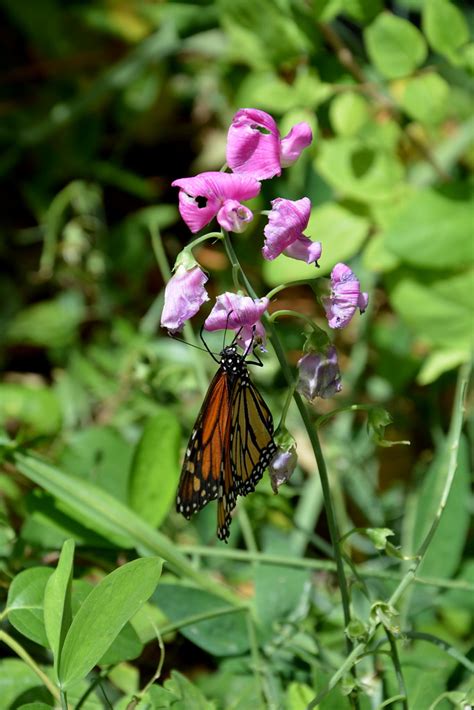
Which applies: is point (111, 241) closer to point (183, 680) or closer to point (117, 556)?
point (117, 556)

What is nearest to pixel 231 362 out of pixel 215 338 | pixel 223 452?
pixel 223 452

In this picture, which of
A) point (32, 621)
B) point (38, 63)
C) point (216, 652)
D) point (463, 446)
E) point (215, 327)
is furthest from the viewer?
point (38, 63)

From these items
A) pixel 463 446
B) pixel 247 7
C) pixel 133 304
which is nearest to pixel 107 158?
pixel 133 304

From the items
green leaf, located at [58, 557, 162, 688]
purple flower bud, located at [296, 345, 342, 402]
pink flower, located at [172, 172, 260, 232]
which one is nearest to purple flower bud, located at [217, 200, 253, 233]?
pink flower, located at [172, 172, 260, 232]

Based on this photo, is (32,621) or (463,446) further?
(463,446)

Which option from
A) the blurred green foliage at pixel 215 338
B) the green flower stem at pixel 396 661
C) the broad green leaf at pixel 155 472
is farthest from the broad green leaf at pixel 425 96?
the green flower stem at pixel 396 661

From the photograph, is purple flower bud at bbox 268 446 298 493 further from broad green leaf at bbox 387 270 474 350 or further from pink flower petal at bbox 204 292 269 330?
broad green leaf at bbox 387 270 474 350

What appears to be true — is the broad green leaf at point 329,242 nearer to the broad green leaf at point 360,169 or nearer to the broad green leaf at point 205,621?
the broad green leaf at point 360,169

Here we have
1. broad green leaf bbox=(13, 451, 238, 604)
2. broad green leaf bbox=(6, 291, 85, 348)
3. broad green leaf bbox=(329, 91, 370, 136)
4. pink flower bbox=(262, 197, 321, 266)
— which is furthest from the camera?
broad green leaf bbox=(6, 291, 85, 348)
